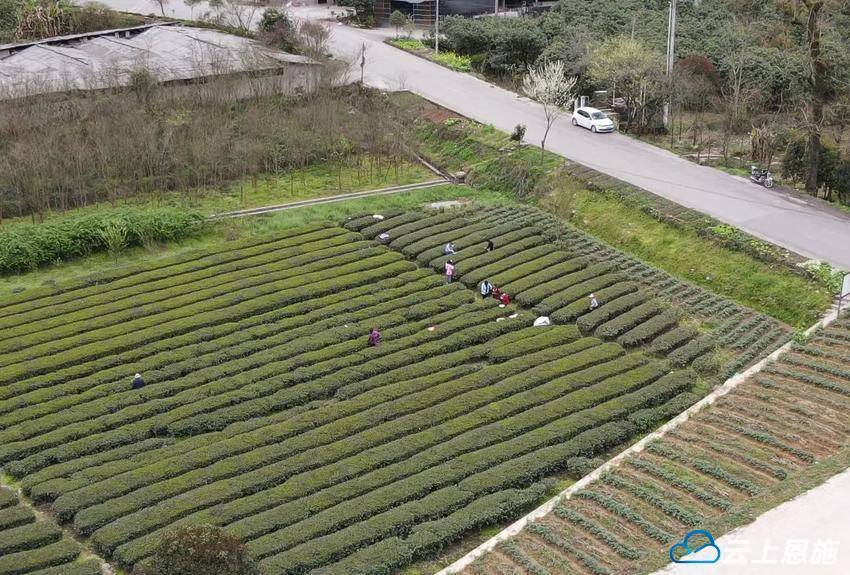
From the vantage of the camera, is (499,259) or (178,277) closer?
(178,277)

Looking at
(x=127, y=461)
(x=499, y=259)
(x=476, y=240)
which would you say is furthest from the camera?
(x=476, y=240)

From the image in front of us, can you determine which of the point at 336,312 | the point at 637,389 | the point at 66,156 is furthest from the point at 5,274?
the point at 637,389

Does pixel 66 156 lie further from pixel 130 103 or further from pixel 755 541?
pixel 755 541

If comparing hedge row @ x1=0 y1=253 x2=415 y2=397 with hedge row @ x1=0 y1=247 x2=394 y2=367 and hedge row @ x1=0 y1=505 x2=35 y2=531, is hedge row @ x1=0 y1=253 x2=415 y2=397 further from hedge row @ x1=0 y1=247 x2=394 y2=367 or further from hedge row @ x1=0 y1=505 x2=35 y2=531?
hedge row @ x1=0 y1=505 x2=35 y2=531

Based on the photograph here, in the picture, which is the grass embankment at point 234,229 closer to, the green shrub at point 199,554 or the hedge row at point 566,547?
the green shrub at point 199,554

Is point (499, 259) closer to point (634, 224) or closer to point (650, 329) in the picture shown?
point (634, 224)

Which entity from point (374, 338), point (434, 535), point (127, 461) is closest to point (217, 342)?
point (374, 338)

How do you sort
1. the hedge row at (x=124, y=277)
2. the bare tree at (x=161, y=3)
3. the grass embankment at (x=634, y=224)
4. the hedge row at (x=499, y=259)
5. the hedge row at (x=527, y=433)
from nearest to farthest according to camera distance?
the hedge row at (x=527, y=433) < the grass embankment at (x=634, y=224) < the hedge row at (x=124, y=277) < the hedge row at (x=499, y=259) < the bare tree at (x=161, y=3)

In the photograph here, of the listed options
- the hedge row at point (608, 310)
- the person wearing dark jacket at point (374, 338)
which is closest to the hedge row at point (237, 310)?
the person wearing dark jacket at point (374, 338)
